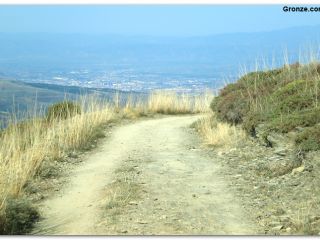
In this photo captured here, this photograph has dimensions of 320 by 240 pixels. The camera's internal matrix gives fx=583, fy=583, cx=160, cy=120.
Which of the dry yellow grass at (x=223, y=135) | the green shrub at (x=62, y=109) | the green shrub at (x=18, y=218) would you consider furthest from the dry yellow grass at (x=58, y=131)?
the dry yellow grass at (x=223, y=135)

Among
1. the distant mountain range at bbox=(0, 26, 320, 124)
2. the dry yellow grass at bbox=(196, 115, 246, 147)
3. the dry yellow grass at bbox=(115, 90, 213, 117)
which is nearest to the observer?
the dry yellow grass at bbox=(196, 115, 246, 147)

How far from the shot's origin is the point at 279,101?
1069cm

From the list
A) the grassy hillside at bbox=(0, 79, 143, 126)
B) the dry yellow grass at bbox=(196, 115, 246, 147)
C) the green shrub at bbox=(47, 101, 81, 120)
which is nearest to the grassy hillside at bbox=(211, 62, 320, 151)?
the dry yellow grass at bbox=(196, 115, 246, 147)

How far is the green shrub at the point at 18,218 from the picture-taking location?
239 inches

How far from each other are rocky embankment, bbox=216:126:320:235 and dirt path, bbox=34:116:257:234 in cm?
22

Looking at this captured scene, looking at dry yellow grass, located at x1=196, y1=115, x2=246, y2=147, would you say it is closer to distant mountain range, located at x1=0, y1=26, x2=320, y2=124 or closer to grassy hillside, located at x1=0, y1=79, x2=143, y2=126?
distant mountain range, located at x1=0, y1=26, x2=320, y2=124

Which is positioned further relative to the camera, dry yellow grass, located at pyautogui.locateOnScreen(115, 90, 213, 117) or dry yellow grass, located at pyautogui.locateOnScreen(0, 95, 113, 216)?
dry yellow grass, located at pyautogui.locateOnScreen(115, 90, 213, 117)

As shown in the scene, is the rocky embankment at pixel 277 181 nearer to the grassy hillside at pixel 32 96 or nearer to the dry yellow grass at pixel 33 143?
the dry yellow grass at pixel 33 143

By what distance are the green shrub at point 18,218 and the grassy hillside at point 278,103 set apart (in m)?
3.91

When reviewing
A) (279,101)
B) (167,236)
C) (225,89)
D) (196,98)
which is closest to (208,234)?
(167,236)

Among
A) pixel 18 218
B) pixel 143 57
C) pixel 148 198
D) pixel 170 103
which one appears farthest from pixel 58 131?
pixel 143 57

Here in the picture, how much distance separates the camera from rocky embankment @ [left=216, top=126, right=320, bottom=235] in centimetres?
609

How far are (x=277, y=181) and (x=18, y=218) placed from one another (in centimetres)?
A: 344

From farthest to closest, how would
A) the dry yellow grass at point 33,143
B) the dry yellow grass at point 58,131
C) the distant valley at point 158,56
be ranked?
the distant valley at point 158,56 < the dry yellow grass at point 58,131 < the dry yellow grass at point 33,143
